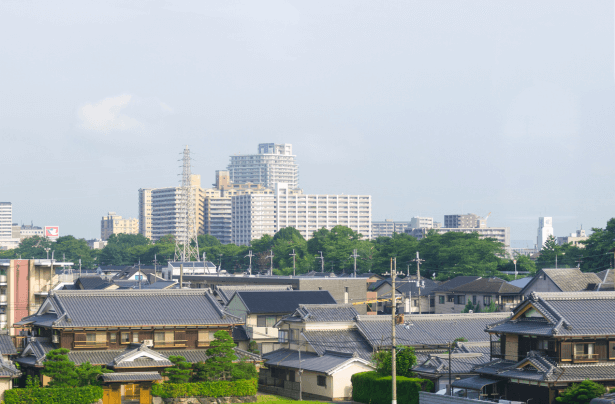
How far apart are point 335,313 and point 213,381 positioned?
36.2 ft

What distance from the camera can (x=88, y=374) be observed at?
124 ft

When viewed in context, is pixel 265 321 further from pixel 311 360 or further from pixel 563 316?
pixel 563 316

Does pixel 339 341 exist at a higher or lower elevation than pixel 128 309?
lower

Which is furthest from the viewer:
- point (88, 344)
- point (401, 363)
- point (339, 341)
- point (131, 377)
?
point (339, 341)

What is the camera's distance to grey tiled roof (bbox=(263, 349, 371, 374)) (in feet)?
138

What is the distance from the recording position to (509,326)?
36000 mm

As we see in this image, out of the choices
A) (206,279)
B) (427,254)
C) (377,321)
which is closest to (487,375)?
(377,321)

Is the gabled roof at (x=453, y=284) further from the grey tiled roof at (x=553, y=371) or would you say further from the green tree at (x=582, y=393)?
the green tree at (x=582, y=393)

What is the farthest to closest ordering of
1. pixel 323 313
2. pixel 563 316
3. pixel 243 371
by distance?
pixel 323 313 < pixel 243 371 < pixel 563 316

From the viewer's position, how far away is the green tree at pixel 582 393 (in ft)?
99.3

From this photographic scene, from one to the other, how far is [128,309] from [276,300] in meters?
16.2

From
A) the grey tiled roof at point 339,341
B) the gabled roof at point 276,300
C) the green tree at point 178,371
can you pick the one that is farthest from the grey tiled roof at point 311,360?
the green tree at point 178,371

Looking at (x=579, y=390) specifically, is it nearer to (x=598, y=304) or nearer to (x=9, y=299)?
(x=598, y=304)

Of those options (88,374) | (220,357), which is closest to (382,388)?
(220,357)
